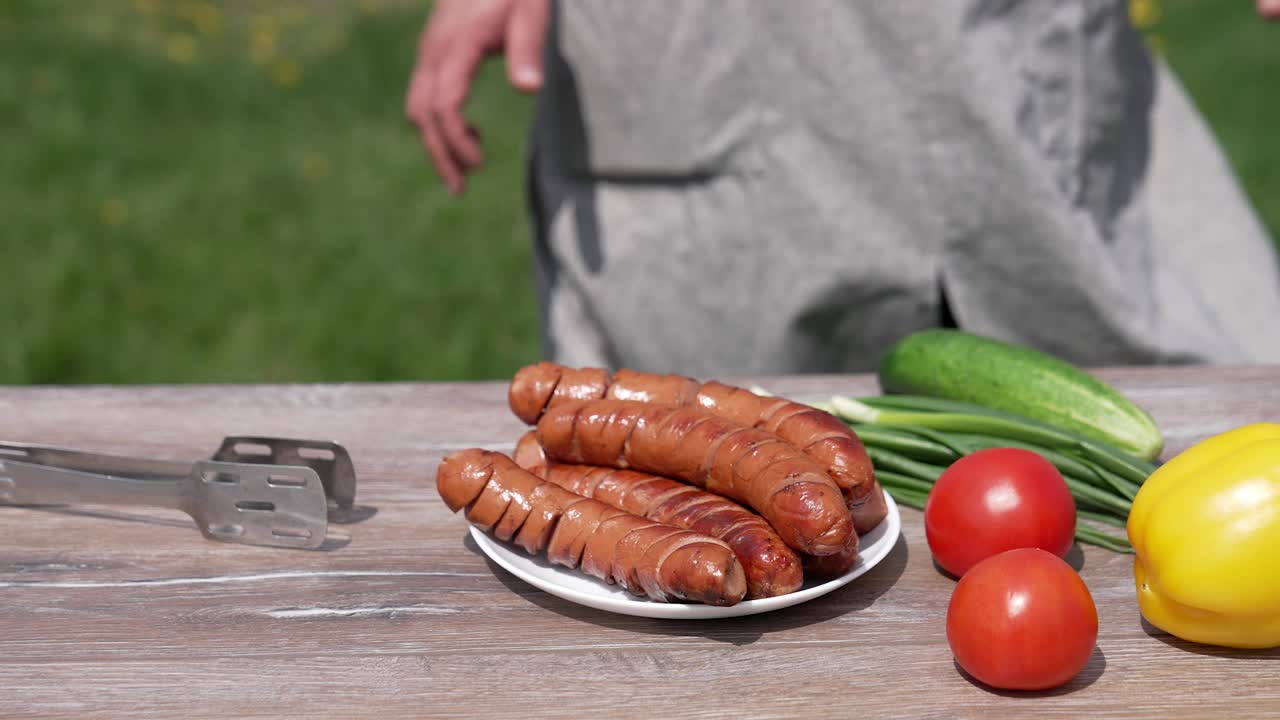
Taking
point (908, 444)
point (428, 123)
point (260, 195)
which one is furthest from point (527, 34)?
point (260, 195)

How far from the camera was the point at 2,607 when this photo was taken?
5.68 feet

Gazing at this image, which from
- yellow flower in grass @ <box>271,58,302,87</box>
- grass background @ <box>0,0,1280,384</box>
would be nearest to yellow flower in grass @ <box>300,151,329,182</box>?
grass background @ <box>0,0,1280,384</box>

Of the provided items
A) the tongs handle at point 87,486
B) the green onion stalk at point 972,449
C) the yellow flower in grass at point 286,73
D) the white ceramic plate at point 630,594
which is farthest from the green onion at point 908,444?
the yellow flower in grass at point 286,73

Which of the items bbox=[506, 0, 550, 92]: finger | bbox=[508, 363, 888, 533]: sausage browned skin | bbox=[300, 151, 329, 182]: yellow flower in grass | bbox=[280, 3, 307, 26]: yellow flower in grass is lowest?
bbox=[300, 151, 329, 182]: yellow flower in grass

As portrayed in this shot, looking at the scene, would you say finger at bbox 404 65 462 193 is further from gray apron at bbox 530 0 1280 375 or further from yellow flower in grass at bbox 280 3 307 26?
yellow flower in grass at bbox 280 3 307 26

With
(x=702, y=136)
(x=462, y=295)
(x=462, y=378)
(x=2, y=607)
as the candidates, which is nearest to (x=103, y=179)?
(x=462, y=295)

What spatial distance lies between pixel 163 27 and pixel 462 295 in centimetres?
441

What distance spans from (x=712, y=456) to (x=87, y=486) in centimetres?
98

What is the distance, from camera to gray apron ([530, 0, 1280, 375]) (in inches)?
111

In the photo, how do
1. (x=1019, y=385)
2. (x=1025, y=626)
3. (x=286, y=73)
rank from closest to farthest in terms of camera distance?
(x=1025, y=626) → (x=1019, y=385) → (x=286, y=73)

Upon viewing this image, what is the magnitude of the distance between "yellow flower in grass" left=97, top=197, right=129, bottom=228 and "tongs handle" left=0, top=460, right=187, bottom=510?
4649 millimetres

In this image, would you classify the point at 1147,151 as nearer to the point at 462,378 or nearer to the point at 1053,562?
the point at 1053,562

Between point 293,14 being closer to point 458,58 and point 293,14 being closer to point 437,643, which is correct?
point 458,58

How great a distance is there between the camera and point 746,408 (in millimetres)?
1805
